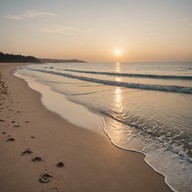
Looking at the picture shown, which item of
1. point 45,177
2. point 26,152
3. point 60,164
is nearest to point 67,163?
point 60,164

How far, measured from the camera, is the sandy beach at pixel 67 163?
384 centimetres

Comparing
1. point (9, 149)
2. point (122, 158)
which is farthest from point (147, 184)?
point (9, 149)

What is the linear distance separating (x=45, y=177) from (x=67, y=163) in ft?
2.37

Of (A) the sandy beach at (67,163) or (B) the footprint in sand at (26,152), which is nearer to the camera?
(A) the sandy beach at (67,163)

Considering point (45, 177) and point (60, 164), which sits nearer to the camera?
point (45, 177)

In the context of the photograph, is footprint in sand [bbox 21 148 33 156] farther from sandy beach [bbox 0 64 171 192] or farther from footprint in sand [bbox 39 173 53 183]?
footprint in sand [bbox 39 173 53 183]

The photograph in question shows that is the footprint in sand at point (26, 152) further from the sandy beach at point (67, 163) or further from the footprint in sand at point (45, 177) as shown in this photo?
the footprint in sand at point (45, 177)

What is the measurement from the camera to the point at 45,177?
403cm

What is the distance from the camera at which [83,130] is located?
7.23 metres

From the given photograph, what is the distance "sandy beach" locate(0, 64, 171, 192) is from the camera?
384 centimetres

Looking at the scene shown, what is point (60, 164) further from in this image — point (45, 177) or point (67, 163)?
point (45, 177)

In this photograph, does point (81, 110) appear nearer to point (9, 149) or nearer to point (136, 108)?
point (136, 108)

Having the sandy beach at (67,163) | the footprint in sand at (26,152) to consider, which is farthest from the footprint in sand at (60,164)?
the footprint in sand at (26,152)

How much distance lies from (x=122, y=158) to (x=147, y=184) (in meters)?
1.14
